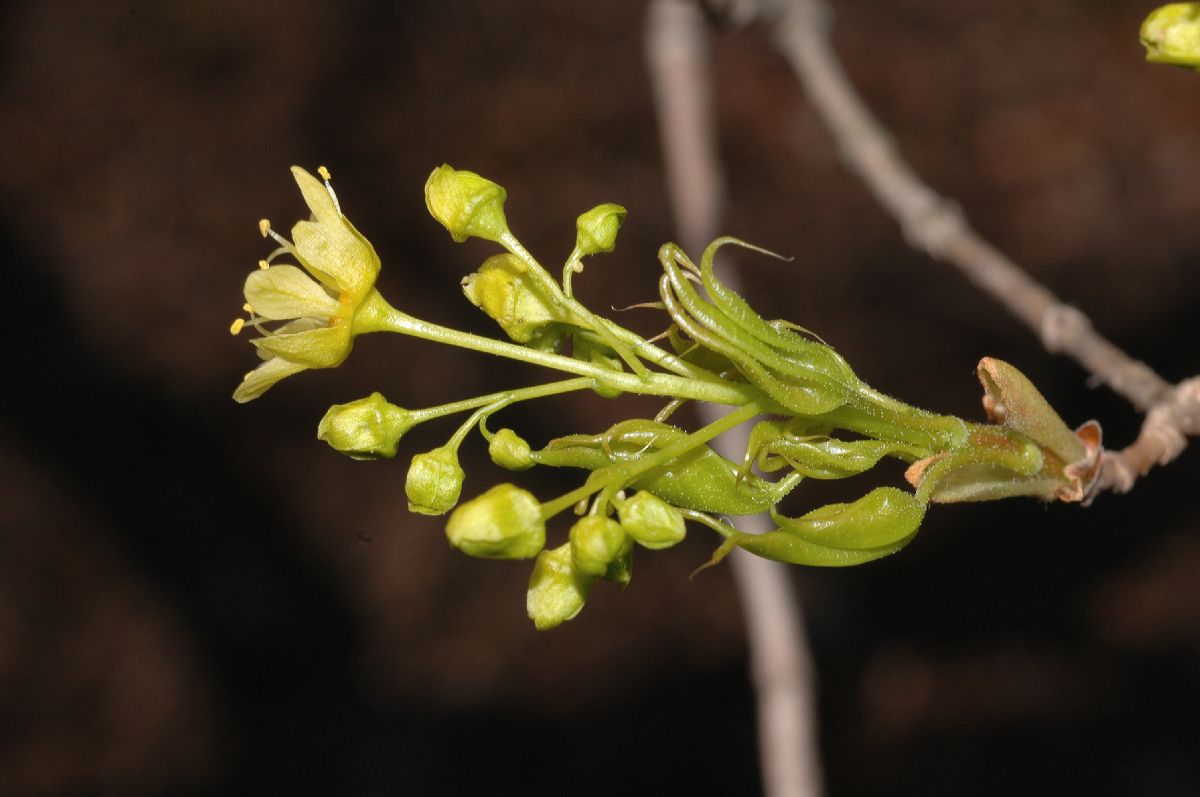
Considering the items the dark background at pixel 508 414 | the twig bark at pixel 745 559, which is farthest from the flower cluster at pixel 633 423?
the dark background at pixel 508 414

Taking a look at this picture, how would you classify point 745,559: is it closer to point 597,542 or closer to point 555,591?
point 555,591

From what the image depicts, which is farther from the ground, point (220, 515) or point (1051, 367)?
point (1051, 367)

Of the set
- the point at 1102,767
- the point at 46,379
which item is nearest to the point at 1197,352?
the point at 1102,767

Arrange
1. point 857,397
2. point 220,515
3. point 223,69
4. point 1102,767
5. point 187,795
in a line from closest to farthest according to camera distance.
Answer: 1. point 857,397
2. point 1102,767
3. point 187,795
4. point 220,515
5. point 223,69

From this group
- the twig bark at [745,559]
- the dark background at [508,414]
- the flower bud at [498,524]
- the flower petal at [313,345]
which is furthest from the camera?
the dark background at [508,414]

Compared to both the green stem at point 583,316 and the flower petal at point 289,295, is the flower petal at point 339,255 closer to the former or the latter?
the flower petal at point 289,295

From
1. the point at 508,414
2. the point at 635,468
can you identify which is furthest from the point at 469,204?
the point at 508,414

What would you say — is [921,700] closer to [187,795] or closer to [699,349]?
[187,795]

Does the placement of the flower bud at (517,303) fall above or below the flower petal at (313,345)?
above
